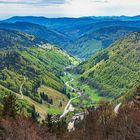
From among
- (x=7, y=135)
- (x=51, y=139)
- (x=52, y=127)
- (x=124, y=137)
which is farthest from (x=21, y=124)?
(x=52, y=127)

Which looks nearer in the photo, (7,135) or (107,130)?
(7,135)

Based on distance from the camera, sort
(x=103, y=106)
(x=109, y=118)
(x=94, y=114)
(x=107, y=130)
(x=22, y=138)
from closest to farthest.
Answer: (x=22, y=138)
(x=107, y=130)
(x=109, y=118)
(x=94, y=114)
(x=103, y=106)

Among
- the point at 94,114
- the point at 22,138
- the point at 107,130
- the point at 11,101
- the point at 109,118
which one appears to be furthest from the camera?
the point at 94,114

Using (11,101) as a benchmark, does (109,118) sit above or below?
below

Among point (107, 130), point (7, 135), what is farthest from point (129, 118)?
point (7, 135)

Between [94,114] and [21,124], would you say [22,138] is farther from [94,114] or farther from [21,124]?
[94,114]

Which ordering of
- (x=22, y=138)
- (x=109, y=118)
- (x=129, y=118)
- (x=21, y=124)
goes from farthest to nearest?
(x=109, y=118)
(x=129, y=118)
(x=21, y=124)
(x=22, y=138)

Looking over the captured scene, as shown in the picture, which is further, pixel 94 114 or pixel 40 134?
pixel 94 114

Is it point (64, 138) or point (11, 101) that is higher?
point (11, 101)

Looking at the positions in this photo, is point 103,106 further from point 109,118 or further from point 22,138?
point 22,138
